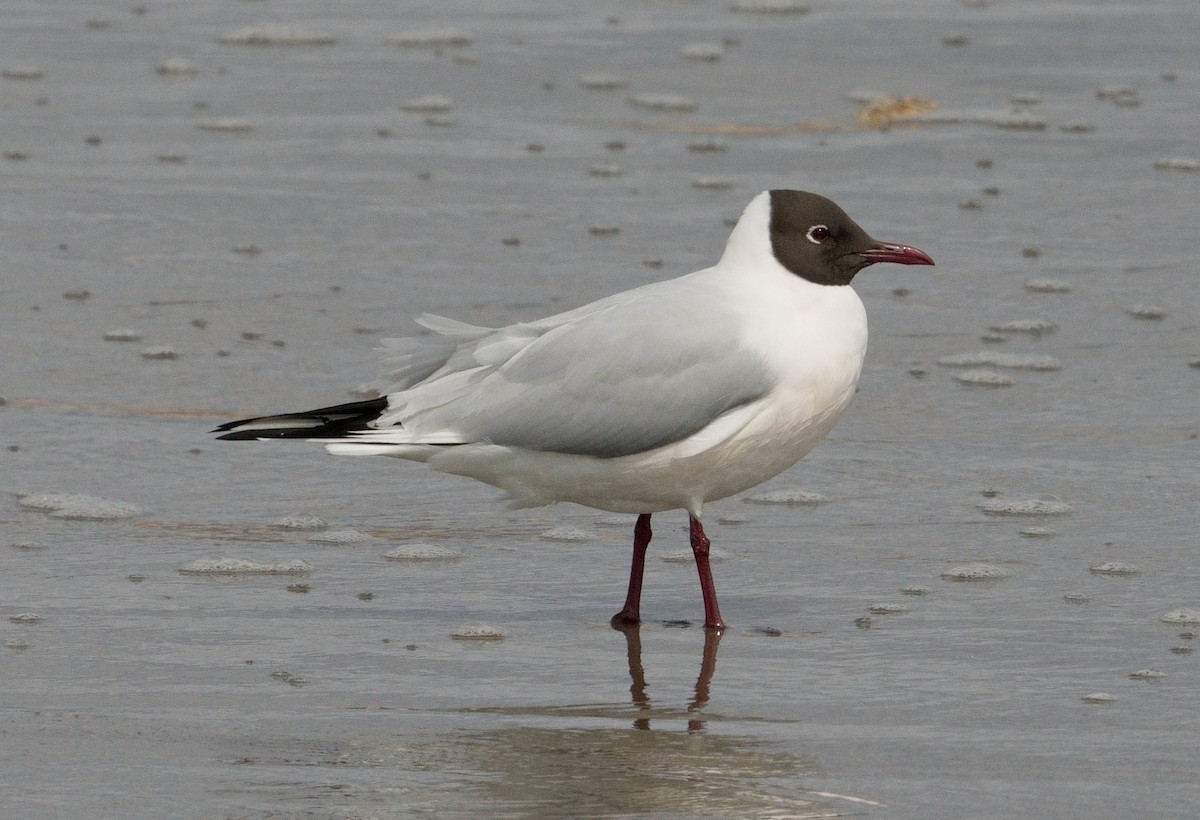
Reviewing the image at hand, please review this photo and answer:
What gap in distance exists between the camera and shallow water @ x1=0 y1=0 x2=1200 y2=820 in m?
4.71

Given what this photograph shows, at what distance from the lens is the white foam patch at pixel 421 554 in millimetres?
6375

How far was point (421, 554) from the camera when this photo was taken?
6.39 m

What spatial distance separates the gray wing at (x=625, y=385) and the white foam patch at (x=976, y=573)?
2.78 feet

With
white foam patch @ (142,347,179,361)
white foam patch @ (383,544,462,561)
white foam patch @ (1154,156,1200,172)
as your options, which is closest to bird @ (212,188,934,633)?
white foam patch @ (383,544,462,561)

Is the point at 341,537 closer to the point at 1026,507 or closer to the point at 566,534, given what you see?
the point at 566,534

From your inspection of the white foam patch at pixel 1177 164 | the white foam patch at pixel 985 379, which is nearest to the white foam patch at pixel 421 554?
the white foam patch at pixel 985 379

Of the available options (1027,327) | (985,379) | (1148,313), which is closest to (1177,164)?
(1148,313)

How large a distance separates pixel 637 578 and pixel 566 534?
0.77 m

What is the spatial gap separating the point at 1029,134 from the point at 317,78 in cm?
424

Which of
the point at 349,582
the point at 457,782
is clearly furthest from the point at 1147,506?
the point at 457,782

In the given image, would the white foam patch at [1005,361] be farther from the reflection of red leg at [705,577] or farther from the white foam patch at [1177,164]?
the white foam patch at [1177,164]

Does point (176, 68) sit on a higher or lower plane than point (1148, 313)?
higher

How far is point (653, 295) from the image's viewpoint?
597cm

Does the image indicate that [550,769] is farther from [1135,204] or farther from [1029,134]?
[1029,134]
